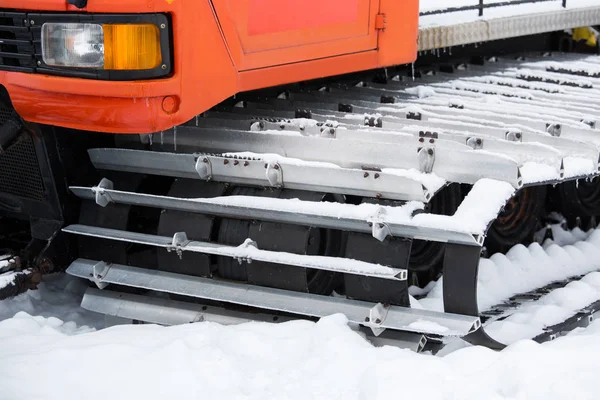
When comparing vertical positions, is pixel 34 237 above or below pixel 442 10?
below

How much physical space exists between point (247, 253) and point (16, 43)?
1.23 m

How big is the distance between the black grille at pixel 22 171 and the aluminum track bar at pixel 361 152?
0.61 metres

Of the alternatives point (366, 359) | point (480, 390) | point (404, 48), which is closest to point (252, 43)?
point (404, 48)

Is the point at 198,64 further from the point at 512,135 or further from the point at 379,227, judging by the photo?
the point at 512,135

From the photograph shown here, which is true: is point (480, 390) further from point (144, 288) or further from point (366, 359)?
point (144, 288)

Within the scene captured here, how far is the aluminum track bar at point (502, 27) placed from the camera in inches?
207

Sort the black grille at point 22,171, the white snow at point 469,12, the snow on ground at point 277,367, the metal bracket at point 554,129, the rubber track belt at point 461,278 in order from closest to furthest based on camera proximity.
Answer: the snow on ground at point 277,367, the rubber track belt at point 461,278, the black grille at point 22,171, the metal bracket at point 554,129, the white snow at point 469,12

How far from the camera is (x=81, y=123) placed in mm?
3850

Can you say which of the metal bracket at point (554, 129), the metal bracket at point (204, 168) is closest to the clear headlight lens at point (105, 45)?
the metal bracket at point (204, 168)

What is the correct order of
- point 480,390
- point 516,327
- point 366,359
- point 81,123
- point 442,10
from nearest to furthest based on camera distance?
1. point 480,390
2. point 366,359
3. point 81,123
4. point 516,327
5. point 442,10

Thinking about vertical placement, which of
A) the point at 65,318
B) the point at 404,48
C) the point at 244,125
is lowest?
the point at 65,318

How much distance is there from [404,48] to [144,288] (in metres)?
1.79

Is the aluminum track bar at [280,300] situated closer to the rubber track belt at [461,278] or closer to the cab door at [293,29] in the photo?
the rubber track belt at [461,278]

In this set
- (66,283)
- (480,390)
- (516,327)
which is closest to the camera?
(480,390)
